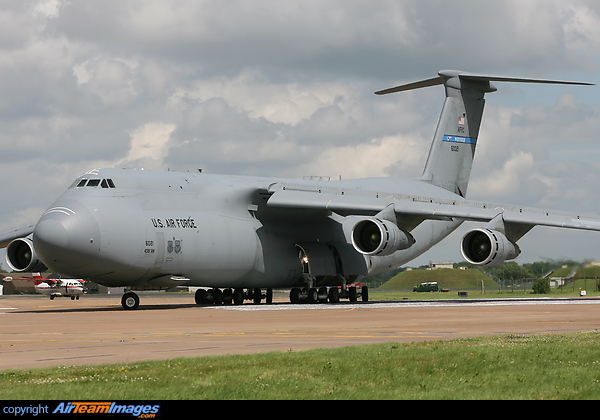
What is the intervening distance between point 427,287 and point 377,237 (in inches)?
2407

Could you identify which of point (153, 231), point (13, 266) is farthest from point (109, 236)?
point (13, 266)

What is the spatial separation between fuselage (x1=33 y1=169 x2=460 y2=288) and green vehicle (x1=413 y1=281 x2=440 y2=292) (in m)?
53.1

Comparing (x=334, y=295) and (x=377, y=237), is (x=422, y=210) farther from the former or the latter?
(x=334, y=295)

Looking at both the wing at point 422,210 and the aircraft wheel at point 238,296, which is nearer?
the wing at point 422,210

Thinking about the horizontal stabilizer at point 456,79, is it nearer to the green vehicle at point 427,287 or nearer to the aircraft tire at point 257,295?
the aircraft tire at point 257,295

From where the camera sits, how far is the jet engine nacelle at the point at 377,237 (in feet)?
101

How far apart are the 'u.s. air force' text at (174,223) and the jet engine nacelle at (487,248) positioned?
10068 millimetres

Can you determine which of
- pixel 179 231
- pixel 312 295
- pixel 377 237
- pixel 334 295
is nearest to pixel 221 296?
pixel 312 295

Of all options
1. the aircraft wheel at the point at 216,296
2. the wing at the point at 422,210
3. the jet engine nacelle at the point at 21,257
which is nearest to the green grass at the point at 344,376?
the wing at the point at 422,210

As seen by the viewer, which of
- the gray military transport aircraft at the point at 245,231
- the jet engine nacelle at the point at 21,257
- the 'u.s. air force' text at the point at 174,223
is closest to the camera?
the gray military transport aircraft at the point at 245,231

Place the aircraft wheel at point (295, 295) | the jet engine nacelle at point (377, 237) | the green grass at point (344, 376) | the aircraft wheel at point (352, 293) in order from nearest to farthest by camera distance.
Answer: the green grass at point (344, 376) → the jet engine nacelle at point (377, 237) → the aircraft wheel at point (295, 295) → the aircraft wheel at point (352, 293)

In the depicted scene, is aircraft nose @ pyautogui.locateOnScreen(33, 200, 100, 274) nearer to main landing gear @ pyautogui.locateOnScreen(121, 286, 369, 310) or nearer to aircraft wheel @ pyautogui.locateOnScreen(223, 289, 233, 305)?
main landing gear @ pyautogui.locateOnScreen(121, 286, 369, 310)
